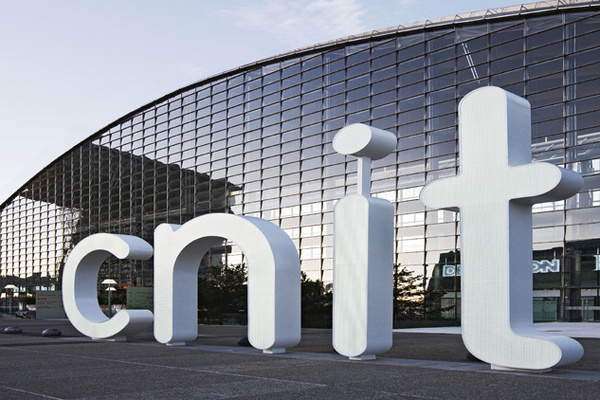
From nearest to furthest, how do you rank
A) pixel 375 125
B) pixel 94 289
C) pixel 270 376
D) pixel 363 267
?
pixel 270 376
pixel 363 267
pixel 94 289
pixel 375 125

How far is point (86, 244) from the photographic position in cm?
1927

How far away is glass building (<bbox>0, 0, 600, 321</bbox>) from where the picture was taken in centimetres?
3247

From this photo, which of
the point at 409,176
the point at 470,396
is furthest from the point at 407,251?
the point at 470,396

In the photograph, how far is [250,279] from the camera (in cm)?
1472

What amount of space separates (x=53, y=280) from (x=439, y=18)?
4603 centimetres

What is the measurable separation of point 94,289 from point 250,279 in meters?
7.08

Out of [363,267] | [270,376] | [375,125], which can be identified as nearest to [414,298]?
[375,125]

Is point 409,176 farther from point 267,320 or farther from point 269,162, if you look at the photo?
point 267,320

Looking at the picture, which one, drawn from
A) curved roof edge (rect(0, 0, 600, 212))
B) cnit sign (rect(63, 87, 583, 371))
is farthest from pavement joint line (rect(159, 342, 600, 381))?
curved roof edge (rect(0, 0, 600, 212))

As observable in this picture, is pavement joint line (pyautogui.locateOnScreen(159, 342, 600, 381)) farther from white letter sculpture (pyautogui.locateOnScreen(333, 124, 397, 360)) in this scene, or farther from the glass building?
the glass building

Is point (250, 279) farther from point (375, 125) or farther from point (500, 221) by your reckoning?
point (375, 125)

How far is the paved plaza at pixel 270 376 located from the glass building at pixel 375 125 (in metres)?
19.2

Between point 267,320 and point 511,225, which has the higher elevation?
point 511,225

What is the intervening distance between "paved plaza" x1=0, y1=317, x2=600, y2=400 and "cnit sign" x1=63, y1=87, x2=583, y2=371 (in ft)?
1.67
